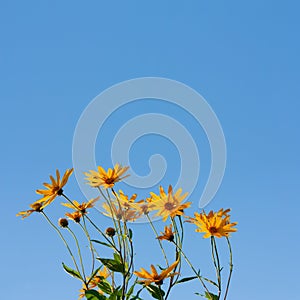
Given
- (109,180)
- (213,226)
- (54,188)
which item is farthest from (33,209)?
(213,226)

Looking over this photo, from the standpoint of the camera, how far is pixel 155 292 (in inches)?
85.5

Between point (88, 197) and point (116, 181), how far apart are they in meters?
0.24

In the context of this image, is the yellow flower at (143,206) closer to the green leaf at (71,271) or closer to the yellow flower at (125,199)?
the yellow flower at (125,199)

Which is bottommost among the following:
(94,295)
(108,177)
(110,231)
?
(94,295)

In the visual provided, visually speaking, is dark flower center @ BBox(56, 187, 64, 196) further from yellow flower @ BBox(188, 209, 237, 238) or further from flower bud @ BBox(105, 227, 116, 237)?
yellow flower @ BBox(188, 209, 237, 238)

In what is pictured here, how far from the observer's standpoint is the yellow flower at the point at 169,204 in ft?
7.45

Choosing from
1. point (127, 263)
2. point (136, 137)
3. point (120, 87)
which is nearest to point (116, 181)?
point (127, 263)

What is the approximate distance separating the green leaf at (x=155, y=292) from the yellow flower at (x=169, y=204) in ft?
0.94

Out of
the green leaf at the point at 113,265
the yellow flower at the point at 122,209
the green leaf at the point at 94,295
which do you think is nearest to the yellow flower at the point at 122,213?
the yellow flower at the point at 122,209

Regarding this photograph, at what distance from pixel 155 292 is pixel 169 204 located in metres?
0.38

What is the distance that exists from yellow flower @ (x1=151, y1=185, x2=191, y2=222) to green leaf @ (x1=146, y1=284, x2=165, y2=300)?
29cm

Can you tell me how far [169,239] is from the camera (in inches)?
89.8

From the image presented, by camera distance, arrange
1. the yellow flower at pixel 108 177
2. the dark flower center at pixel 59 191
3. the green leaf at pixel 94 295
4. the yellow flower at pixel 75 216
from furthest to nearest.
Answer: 1. the yellow flower at pixel 75 216
2. the dark flower center at pixel 59 191
3. the yellow flower at pixel 108 177
4. the green leaf at pixel 94 295

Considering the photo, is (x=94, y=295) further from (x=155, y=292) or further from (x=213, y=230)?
(x=213, y=230)
